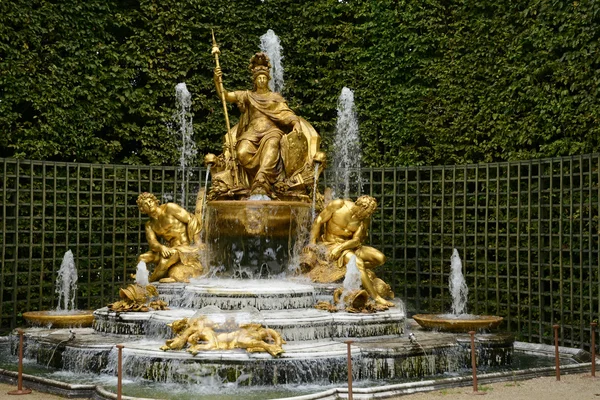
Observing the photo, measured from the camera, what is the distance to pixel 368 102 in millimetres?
16344

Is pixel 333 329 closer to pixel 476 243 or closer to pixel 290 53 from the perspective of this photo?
pixel 476 243

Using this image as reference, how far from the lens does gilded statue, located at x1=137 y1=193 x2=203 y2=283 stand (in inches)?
498

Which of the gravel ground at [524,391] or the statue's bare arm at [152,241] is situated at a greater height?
the statue's bare arm at [152,241]

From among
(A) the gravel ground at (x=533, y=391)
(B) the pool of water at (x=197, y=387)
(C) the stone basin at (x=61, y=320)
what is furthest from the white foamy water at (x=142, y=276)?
(A) the gravel ground at (x=533, y=391)

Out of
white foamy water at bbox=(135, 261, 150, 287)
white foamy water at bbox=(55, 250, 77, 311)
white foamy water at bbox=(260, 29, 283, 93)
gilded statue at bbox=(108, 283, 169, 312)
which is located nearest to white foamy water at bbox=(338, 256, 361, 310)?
gilded statue at bbox=(108, 283, 169, 312)

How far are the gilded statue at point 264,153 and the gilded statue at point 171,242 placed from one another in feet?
2.51

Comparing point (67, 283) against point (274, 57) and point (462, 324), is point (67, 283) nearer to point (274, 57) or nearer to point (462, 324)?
point (274, 57)

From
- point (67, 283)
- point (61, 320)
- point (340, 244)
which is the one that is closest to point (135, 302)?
point (61, 320)

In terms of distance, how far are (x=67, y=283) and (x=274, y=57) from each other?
6.65m

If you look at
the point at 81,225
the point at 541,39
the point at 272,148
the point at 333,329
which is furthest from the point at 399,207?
the point at 81,225

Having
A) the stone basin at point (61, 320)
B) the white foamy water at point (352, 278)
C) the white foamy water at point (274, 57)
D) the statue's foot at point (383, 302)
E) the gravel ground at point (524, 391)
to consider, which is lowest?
the gravel ground at point (524, 391)

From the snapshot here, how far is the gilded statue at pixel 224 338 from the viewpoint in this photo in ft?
29.8

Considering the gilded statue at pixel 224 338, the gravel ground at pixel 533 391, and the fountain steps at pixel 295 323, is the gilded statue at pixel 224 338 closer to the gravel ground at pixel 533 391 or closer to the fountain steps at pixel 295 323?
the fountain steps at pixel 295 323

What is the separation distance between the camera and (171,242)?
13258mm
